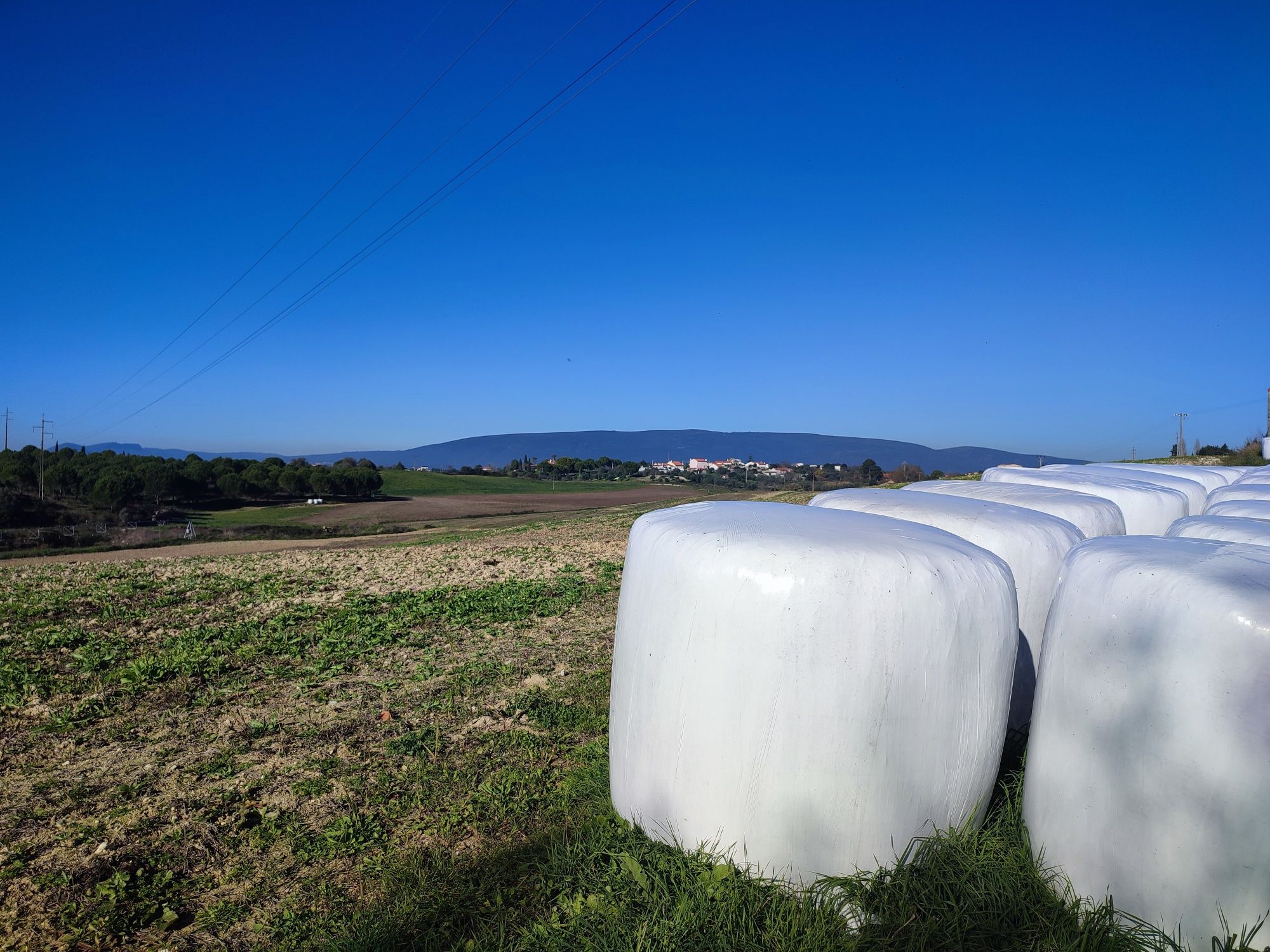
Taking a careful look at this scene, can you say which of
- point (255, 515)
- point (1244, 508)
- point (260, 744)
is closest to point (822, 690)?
point (1244, 508)

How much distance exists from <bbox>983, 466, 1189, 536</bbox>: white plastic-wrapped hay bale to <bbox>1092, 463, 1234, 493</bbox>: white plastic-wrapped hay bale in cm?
177

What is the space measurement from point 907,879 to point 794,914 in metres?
0.45

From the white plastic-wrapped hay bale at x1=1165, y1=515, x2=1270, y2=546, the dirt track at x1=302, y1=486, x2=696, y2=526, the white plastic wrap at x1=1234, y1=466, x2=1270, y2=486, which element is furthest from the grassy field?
the dirt track at x1=302, y1=486, x2=696, y2=526

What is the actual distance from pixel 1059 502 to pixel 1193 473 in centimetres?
782

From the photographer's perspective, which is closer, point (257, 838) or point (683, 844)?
point (683, 844)

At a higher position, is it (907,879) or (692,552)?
(692,552)

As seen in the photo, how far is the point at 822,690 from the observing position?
8.20 feet

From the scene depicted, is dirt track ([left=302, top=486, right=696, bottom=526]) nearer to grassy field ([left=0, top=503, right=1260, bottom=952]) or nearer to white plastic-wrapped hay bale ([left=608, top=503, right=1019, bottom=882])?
grassy field ([left=0, top=503, right=1260, bottom=952])

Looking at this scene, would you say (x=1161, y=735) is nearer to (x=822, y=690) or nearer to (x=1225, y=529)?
(x=822, y=690)

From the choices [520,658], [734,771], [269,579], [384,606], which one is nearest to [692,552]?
[734,771]

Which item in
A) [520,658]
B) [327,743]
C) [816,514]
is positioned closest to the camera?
[816,514]

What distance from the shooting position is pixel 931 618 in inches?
99.9

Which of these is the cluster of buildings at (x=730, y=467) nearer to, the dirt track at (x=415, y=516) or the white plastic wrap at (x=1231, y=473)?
the dirt track at (x=415, y=516)

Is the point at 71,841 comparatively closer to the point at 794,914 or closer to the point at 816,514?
the point at 794,914
